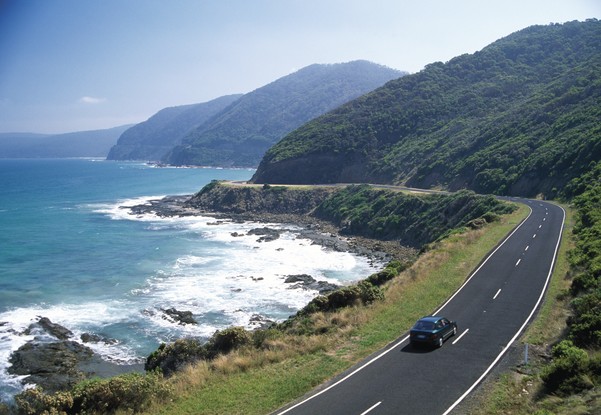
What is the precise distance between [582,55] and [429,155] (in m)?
73.9

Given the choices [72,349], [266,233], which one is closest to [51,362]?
[72,349]

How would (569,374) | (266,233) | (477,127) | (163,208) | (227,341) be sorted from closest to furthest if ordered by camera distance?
(569,374)
(227,341)
(266,233)
(477,127)
(163,208)

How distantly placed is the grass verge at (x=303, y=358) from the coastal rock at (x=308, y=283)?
17.4 metres

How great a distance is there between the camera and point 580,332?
1703cm

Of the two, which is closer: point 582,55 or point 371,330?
point 371,330

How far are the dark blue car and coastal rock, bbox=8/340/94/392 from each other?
20.2m

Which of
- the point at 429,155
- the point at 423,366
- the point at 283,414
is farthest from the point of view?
the point at 429,155

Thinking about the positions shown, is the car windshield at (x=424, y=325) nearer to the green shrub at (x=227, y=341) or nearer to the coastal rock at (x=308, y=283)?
the green shrub at (x=227, y=341)

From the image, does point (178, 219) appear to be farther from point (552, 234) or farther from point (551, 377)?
point (551, 377)

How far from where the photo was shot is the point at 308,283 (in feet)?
156

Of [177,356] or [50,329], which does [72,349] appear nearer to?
[50,329]

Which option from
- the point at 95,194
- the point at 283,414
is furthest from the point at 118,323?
the point at 95,194

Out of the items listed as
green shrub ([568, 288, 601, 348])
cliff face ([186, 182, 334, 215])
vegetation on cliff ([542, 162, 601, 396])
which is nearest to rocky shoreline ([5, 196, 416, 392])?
vegetation on cliff ([542, 162, 601, 396])

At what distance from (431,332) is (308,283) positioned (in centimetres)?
2972
